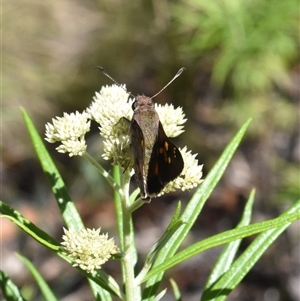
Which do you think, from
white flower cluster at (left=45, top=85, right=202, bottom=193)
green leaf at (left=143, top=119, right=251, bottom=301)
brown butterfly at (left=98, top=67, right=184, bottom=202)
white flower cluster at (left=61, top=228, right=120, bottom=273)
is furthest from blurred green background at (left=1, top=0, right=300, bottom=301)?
white flower cluster at (left=61, top=228, right=120, bottom=273)

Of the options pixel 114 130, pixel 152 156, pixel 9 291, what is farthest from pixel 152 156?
pixel 9 291

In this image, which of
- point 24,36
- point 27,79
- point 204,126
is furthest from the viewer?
point 24,36

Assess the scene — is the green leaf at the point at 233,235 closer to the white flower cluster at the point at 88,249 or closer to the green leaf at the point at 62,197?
the white flower cluster at the point at 88,249

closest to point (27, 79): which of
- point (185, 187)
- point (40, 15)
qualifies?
point (40, 15)

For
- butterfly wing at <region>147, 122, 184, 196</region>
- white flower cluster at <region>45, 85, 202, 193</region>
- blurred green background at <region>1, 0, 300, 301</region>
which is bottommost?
butterfly wing at <region>147, 122, 184, 196</region>

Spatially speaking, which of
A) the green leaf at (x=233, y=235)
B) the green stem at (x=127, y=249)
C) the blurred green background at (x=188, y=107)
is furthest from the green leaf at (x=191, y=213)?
the blurred green background at (x=188, y=107)

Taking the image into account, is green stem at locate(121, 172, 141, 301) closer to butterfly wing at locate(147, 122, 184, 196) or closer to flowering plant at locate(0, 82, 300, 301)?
flowering plant at locate(0, 82, 300, 301)

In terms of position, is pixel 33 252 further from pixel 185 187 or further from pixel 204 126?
pixel 185 187
